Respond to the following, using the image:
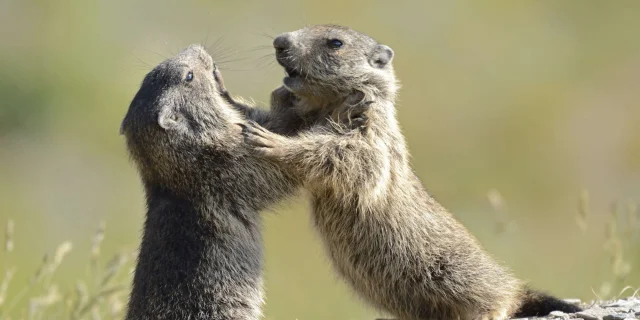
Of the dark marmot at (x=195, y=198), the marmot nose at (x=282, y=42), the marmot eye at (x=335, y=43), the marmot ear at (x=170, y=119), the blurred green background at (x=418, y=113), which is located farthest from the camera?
the blurred green background at (x=418, y=113)

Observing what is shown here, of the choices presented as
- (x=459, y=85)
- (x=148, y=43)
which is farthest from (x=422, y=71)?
(x=148, y=43)

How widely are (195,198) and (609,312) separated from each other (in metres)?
3.39

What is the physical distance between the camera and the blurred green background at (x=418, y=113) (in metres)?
15.2

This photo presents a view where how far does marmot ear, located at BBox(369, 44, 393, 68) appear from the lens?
27.1 ft

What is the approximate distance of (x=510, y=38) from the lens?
21.8 m

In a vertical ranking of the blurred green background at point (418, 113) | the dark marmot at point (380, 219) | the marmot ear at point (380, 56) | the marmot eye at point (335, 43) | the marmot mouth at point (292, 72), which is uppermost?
the blurred green background at point (418, 113)

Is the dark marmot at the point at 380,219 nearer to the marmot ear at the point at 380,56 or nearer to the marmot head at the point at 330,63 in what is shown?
the marmot head at the point at 330,63

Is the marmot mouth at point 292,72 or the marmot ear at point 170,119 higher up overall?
the marmot mouth at point 292,72

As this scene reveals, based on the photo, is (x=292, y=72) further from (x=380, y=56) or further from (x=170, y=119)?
(x=170, y=119)

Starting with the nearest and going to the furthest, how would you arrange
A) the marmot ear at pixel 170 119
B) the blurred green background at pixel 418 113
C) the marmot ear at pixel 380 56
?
1. the marmot ear at pixel 170 119
2. the marmot ear at pixel 380 56
3. the blurred green background at pixel 418 113

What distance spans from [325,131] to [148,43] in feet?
37.1

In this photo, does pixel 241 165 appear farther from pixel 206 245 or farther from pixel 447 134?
pixel 447 134

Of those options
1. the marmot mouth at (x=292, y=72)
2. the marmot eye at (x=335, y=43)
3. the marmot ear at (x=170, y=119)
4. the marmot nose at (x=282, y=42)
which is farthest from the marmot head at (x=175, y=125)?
the marmot eye at (x=335, y=43)

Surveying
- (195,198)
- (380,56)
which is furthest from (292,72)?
(195,198)
